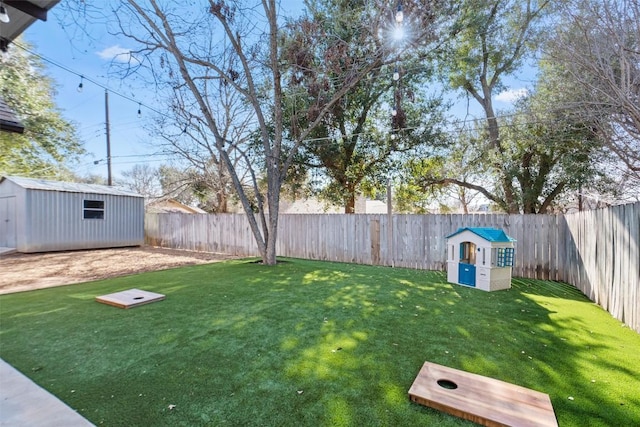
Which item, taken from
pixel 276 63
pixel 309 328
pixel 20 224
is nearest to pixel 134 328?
pixel 309 328

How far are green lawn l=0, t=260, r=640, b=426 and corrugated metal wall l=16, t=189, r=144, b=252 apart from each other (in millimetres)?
6844

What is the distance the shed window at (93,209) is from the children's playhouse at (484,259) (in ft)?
41.0

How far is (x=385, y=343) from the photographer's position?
283 cm

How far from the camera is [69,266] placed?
7.73 meters

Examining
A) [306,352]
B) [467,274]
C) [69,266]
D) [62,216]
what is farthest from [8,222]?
[467,274]

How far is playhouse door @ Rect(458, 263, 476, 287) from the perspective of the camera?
507 centimetres

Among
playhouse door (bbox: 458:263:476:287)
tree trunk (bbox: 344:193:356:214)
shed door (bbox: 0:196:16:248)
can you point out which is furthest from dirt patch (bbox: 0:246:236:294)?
playhouse door (bbox: 458:263:476:287)

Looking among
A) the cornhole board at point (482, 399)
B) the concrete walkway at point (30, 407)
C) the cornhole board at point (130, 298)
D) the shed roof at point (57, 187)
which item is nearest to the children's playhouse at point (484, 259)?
the cornhole board at point (482, 399)

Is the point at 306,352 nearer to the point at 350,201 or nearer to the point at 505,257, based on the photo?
the point at 505,257

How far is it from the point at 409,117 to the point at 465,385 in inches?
339

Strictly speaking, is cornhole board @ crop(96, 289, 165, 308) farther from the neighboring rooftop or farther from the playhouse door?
the playhouse door

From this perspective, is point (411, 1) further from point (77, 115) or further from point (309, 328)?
point (77, 115)

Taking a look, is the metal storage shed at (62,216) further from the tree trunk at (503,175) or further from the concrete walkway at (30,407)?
the tree trunk at (503,175)

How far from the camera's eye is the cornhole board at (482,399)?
1.68m
